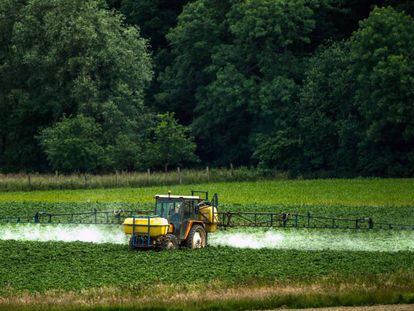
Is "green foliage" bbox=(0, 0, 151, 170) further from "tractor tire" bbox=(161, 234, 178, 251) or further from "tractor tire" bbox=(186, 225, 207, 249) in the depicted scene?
"tractor tire" bbox=(161, 234, 178, 251)

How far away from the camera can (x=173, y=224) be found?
45.2 metres

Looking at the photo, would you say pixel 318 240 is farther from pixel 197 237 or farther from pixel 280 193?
pixel 280 193

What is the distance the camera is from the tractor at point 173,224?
44062 millimetres

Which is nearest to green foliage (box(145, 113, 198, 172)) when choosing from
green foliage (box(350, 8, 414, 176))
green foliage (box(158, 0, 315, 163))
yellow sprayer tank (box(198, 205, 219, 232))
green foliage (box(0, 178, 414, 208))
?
green foliage (box(158, 0, 315, 163))

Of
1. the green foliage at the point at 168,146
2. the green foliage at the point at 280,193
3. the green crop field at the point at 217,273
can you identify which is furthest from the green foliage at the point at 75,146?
the green crop field at the point at 217,273

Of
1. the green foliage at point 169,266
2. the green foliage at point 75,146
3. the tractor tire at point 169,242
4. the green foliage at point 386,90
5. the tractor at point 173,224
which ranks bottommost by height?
the green foliage at point 169,266

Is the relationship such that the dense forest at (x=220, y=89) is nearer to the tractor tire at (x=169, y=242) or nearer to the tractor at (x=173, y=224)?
the tractor at (x=173, y=224)

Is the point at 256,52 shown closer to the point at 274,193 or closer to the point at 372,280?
the point at 274,193

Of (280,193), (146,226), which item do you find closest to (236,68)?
(280,193)

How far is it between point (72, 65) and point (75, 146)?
7.10 metres

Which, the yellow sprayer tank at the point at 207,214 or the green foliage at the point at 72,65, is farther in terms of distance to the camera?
the green foliage at the point at 72,65

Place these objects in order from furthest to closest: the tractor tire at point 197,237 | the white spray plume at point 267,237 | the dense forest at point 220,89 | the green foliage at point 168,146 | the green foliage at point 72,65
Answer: the green foliage at point 72,65 → the green foliage at point 168,146 → the dense forest at point 220,89 → the white spray plume at point 267,237 → the tractor tire at point 197,237

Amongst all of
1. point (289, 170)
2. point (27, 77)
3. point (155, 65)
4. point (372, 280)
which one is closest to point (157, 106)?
point (155, 65)

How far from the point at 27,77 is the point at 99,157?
13.6 m
